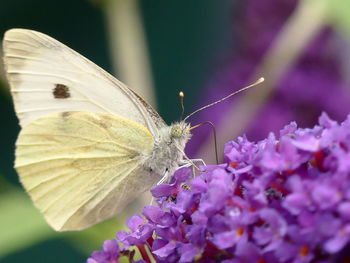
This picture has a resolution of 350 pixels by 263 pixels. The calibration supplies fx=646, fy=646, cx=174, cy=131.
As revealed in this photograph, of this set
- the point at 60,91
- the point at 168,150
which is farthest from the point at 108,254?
the point at 60,91

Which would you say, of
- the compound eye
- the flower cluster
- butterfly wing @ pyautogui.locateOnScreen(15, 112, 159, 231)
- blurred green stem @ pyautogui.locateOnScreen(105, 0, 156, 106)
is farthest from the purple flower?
blurred green stem @ pyautogui.locateOnScreen(105, 0, 156, 106)

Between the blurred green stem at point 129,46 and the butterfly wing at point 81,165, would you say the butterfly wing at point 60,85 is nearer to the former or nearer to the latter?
the butterfly wing at point 81,165

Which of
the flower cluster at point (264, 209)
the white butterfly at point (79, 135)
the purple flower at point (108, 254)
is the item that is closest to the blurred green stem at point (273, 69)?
the white butterfly at point (79, 135)

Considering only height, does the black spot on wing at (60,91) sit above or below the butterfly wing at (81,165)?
above

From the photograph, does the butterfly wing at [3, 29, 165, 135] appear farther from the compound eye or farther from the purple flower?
the purple flower

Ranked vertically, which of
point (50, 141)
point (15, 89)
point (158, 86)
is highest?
point (15, 89)

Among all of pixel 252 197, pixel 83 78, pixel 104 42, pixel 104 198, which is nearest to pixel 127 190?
pixel 104 198

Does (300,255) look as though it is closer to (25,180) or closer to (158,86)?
(25,180)
